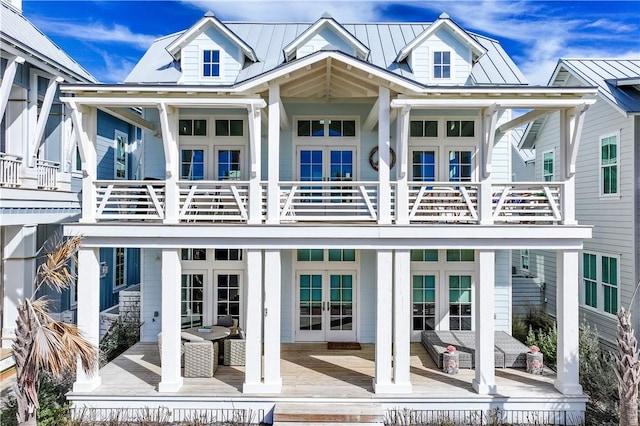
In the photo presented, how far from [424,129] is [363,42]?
347cm

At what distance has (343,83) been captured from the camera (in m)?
9.15

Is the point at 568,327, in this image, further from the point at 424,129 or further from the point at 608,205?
the point at 424,129

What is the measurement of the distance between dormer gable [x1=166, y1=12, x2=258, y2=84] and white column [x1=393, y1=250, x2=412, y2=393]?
6915mm

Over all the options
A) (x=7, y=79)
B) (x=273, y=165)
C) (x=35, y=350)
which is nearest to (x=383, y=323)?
(x=273, y=165)

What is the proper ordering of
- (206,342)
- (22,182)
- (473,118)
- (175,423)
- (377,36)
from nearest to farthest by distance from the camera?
(175,423)
(206,342)
(22,182)
(473,118)
(377,36)

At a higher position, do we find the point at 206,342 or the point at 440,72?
the point at 440,72

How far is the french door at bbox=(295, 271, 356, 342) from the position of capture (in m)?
11.0

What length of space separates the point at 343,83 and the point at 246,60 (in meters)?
3.75

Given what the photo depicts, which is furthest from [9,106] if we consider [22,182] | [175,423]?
[175,423]

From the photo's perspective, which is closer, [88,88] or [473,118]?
[88,88]

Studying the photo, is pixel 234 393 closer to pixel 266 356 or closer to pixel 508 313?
pixel 266 356

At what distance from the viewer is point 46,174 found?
11094 mm

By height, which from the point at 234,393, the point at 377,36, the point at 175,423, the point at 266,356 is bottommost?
the point at 175,423

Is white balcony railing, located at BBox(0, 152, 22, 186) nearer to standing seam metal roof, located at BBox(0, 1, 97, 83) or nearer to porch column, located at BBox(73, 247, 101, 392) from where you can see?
standing seam metal roof, located at BBox(0, 1, 97, 83)
